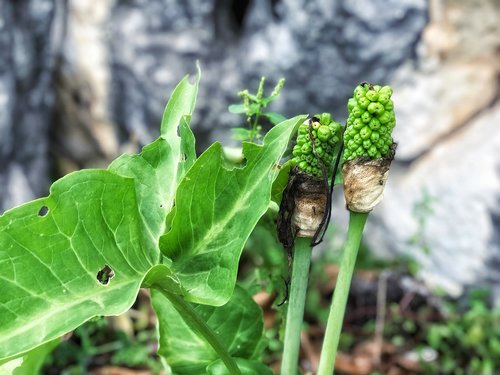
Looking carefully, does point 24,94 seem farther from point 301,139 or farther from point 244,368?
point 301,139

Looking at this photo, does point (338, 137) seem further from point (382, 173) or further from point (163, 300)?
point (163, 300)

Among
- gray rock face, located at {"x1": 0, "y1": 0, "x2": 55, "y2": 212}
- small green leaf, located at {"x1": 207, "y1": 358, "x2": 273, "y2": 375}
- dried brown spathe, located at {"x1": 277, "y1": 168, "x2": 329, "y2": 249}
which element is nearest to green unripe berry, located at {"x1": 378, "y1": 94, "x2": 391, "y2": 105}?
dried brown spathe, located at {"x1": 277, "y1": 168, "x2": 329, "y2": 249}

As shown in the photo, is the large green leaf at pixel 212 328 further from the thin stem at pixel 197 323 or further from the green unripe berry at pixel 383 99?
the green unripe berry at pixel 383 99

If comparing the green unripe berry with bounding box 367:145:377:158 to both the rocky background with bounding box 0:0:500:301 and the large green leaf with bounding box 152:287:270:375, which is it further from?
the rocky background with bounding box 0:0:500:301

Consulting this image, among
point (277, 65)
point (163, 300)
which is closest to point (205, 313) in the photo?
point (163, 300)

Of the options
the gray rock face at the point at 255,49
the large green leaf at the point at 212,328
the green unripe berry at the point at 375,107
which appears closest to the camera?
the green unripe berry at the point at 375,107

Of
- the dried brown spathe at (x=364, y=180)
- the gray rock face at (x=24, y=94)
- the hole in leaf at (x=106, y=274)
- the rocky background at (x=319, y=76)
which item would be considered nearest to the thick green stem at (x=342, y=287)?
A: the dried brown spathe at (x=364, y=180)
